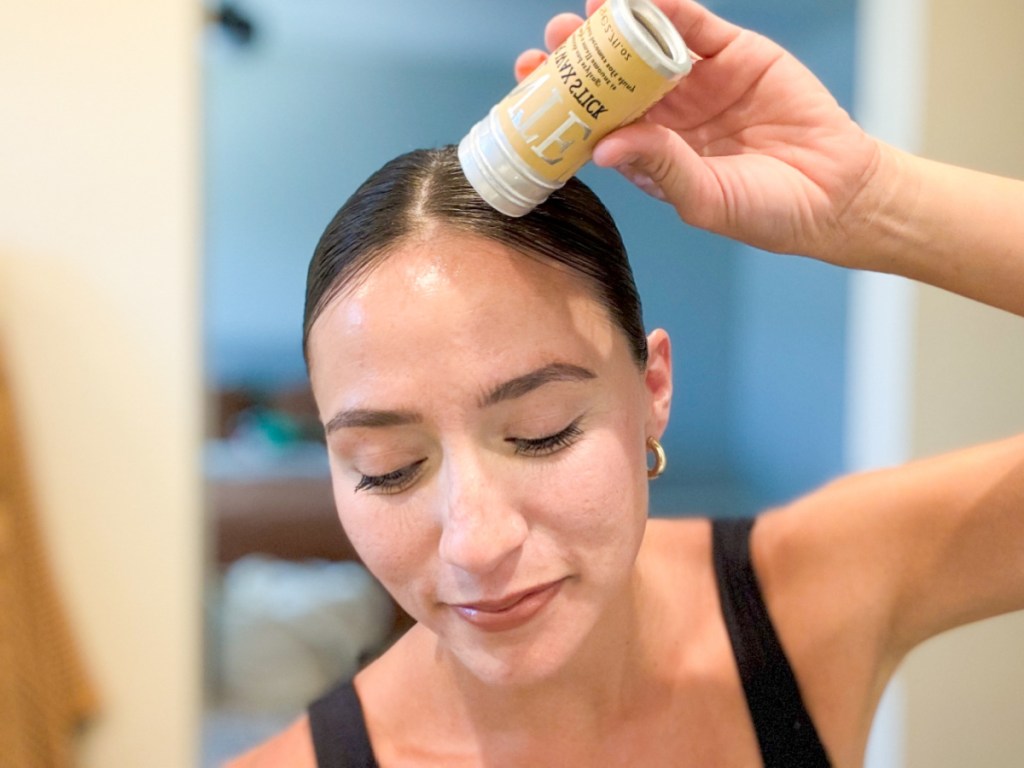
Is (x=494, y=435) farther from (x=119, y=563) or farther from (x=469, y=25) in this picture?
(x=469, y=25)

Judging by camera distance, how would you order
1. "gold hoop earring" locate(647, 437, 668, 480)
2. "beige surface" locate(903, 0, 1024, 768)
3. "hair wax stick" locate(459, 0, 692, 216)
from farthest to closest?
"beige surface" locate(903, 0, 1024, 768), "gold hoop earring" locate(647, 437, 668, 480), "hair wax stick" locate(459, 0, 692, 216)

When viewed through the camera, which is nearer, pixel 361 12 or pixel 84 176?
pixel 84 176

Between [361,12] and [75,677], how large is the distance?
1021 millimetres

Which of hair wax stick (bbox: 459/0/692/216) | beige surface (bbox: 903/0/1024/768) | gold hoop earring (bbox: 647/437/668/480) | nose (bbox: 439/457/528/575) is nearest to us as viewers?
hair wax stick (bbox: 459/0/692/216)

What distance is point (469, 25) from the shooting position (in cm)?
114

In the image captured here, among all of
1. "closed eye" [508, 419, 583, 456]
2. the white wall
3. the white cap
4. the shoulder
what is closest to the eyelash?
"closed eye" [508, 419, 583, 456]

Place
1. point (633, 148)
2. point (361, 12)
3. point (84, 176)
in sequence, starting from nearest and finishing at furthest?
point (633, 148) < point (84, 176) < point (361, 12)

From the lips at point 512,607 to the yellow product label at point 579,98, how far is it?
0.79 ft

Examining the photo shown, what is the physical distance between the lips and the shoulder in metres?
0.21

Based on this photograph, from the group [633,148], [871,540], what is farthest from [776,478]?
[633,148]

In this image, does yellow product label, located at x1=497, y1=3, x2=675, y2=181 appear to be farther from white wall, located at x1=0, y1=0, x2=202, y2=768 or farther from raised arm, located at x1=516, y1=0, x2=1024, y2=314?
white wall, located at x1=0, y1=0, x2=202, y2=768

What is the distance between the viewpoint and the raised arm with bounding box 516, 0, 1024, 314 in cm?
44

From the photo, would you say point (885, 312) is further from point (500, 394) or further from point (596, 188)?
point (500, 394)

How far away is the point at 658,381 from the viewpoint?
0.56 metres
